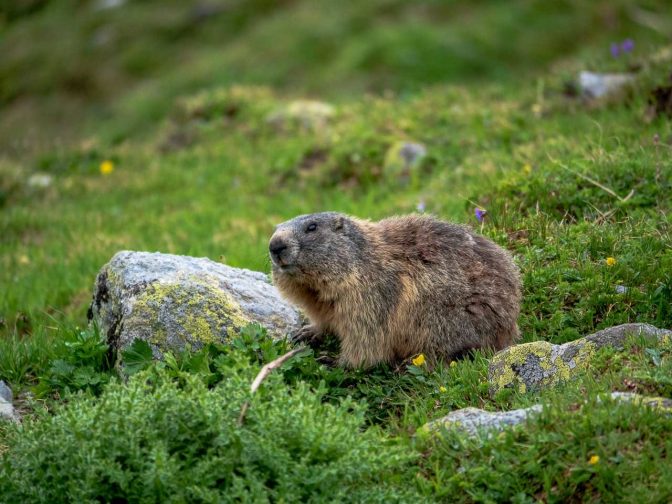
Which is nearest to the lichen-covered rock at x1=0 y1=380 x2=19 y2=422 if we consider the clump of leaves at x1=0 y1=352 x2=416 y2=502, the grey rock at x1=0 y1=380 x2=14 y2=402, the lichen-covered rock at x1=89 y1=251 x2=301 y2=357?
the grey rock at x1=0 y1=380 x2=14 y2=402

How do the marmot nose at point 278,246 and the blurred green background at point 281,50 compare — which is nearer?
the marmot nose at point 278,246

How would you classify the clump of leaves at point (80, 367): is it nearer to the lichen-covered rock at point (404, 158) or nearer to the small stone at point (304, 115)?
the lichen-covered rock at point (404, 158)

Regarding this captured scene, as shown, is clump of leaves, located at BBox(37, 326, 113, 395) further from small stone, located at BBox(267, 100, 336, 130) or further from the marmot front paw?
small stone, located at BBox(267, 100, 336, 130)

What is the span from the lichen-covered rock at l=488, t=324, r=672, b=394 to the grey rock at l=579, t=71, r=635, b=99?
6.06 meters

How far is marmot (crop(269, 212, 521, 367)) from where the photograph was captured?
636cm

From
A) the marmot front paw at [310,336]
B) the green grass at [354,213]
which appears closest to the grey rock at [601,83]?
the green grass at [354,213]

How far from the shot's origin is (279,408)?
4750 millimetres

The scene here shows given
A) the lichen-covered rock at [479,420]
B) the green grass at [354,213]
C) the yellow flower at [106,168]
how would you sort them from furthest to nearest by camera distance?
the yellow flower at [106,168], the lichen-covered rock at [479,420], the green grass at [354,213]

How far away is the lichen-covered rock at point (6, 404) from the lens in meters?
5.92

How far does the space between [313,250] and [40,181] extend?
8.62 meters

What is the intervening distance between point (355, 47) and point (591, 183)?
1382 cm

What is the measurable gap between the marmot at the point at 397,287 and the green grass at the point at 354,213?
0.26 metres

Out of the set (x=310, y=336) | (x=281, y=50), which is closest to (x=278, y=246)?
(x=310, y=336)

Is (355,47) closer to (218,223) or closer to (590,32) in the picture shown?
(590,32)
